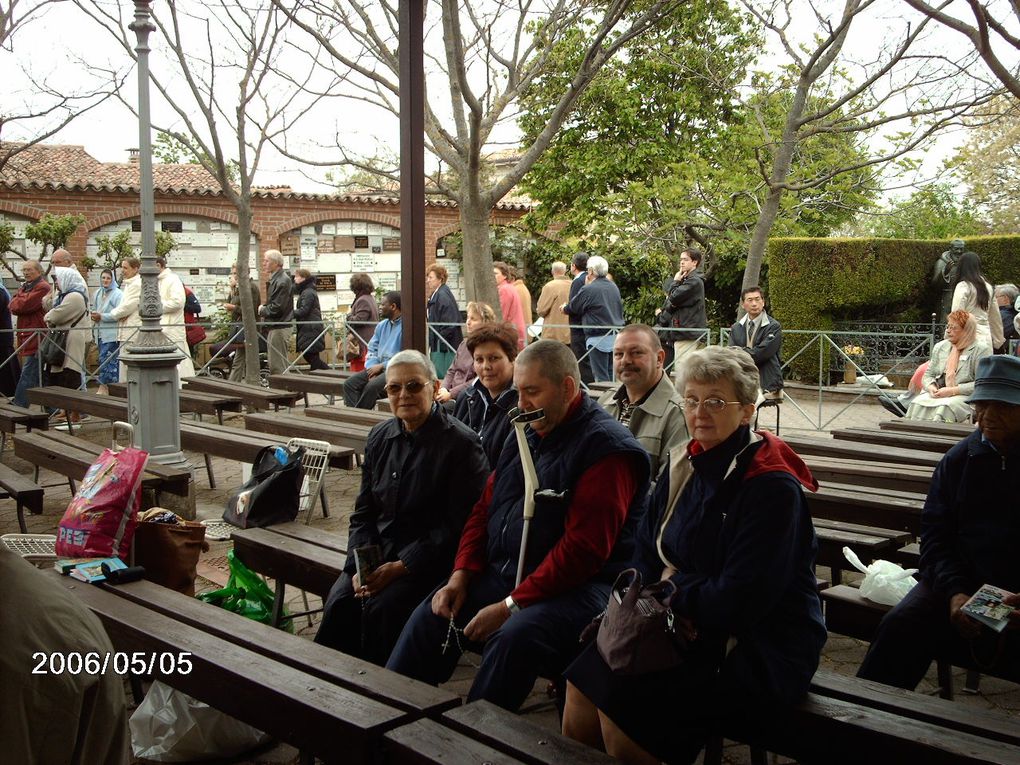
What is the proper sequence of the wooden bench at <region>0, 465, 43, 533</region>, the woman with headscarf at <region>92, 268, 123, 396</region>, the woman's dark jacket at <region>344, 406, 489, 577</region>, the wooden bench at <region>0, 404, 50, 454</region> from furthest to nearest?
1. the woman with headscarf at <region>92, 268, 123, 396</region>
2. the wooden bench at <region>0, 404, 50, 454</region>
3. the wooden bench at <region>0, 465, 43, 533</region>
4. the woman's dark jacket at <region>344, 406, 489, 577</region>

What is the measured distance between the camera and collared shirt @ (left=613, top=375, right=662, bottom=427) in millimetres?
4047

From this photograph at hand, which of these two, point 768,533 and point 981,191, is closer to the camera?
point 768,533

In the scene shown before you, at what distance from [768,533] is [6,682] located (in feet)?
5.63

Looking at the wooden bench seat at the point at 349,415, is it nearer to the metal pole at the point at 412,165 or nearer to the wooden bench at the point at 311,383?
the wooden bench at the point at 311,383

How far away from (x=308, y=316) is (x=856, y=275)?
8719 mm

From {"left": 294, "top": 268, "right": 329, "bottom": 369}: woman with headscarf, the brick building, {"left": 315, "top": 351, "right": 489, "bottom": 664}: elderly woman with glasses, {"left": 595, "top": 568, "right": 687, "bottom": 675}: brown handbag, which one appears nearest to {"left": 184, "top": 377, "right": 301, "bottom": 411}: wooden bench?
{"left": 294, "top": 268, "right": 329, "bottom": 369}: woman with headscarf

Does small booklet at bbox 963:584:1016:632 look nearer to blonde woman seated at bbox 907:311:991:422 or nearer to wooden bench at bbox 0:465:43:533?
wooden bench at bbox 0:465:43:533

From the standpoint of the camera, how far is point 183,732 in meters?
3.24

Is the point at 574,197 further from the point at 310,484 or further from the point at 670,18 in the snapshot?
the point at 310,484

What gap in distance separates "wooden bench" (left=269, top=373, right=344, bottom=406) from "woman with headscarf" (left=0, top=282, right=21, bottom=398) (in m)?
Result: 2.97

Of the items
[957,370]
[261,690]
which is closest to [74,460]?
[261,690]

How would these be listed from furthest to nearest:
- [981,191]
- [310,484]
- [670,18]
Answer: [981,191] → [670,18] → [310,484]

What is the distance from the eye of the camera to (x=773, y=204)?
39.8 feet

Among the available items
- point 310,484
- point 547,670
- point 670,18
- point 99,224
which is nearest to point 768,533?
point 547,670
